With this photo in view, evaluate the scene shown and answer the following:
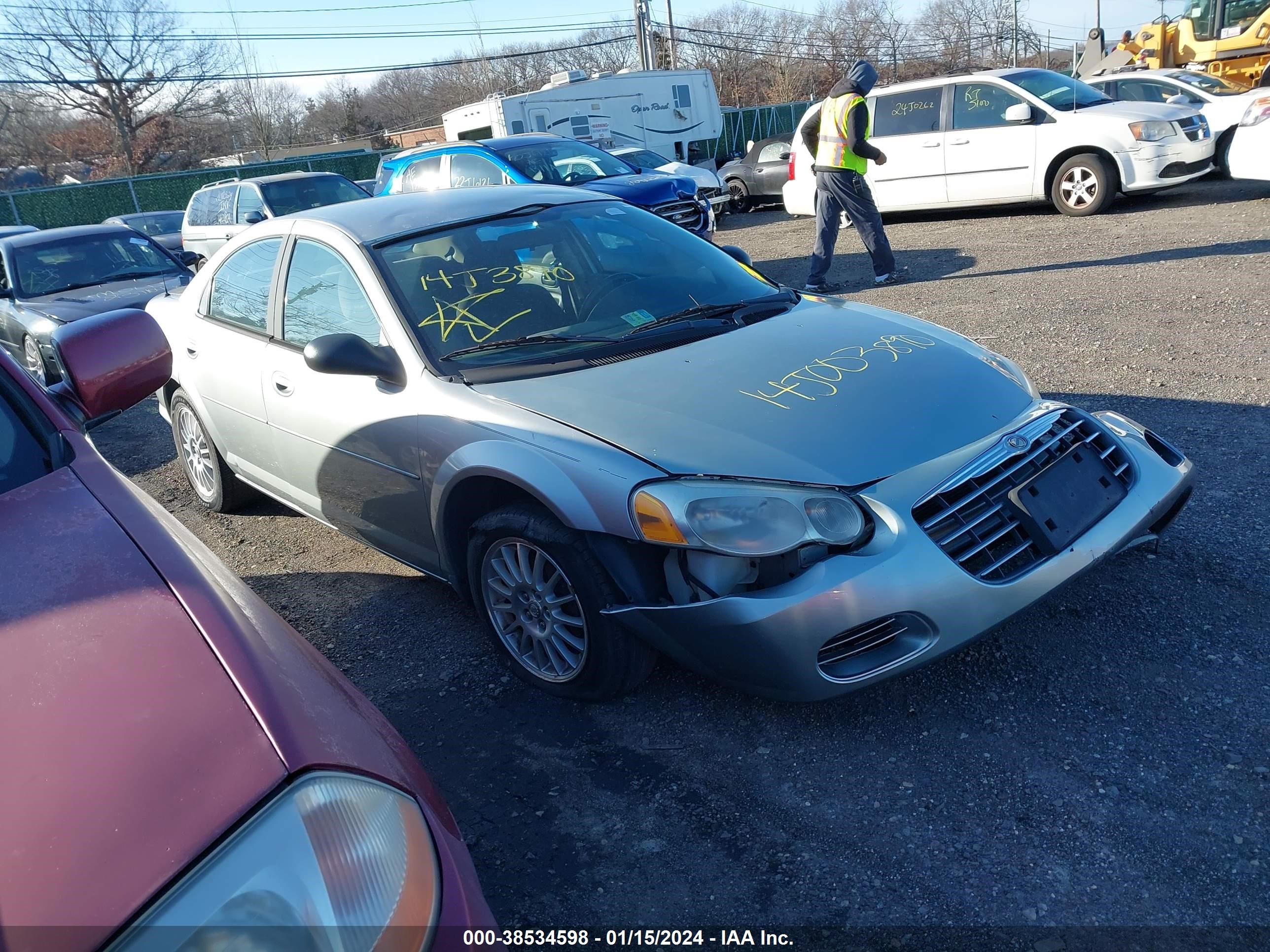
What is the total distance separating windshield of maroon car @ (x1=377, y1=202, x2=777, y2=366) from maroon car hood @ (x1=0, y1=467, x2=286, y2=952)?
182 cm

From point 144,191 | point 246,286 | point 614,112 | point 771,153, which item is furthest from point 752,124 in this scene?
point 246,286

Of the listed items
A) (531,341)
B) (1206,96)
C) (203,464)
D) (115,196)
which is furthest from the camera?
(115,196)

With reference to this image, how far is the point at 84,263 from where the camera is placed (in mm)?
9633

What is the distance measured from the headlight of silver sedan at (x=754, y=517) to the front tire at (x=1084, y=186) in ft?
33.0

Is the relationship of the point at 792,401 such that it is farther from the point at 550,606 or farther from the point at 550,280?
the point at 550,280

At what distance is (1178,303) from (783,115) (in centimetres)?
3410

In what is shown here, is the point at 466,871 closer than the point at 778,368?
Yes

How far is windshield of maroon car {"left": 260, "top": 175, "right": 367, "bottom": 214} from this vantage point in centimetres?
1343

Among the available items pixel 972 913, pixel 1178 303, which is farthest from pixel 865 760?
pixel 1178 303

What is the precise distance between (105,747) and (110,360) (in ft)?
5.59

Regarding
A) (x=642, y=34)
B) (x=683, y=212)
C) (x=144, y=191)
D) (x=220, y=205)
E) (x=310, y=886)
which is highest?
(x=642, y=34)

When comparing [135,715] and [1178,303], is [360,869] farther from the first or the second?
[1178,303]

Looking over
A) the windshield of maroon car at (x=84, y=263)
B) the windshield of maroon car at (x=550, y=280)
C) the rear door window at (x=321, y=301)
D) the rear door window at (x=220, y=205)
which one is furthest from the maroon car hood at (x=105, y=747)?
the rear door window at (x=220, y=205)

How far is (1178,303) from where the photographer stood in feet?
23.0
